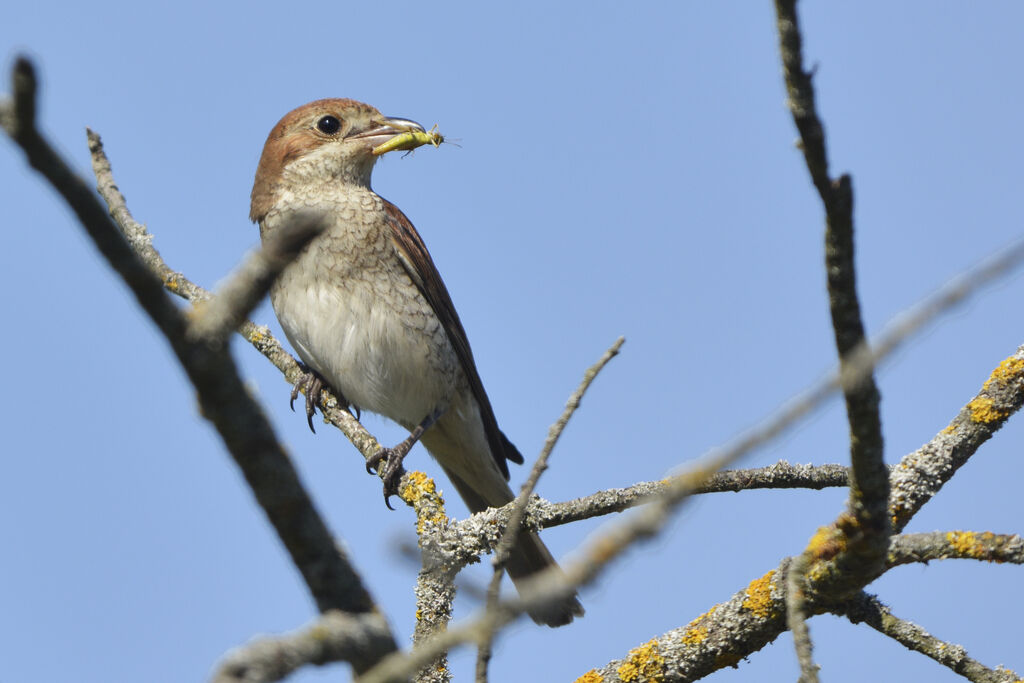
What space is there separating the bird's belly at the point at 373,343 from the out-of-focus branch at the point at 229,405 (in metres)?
3.87

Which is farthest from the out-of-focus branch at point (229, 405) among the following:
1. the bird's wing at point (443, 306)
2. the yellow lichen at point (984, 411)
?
the bird's wing at point (443, 306)

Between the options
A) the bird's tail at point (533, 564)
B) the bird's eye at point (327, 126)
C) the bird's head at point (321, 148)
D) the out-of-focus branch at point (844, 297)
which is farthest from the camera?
the bird's eye at point (327, 126)

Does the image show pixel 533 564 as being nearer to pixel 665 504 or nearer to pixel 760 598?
pixel 760 598

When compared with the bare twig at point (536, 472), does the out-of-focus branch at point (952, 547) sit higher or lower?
lower

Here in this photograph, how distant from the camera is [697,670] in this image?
116 inches

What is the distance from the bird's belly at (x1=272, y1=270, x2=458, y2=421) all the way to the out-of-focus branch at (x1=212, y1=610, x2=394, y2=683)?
3991mm

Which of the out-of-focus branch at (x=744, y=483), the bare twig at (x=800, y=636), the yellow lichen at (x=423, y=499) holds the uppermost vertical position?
the yellow lichen at (x=423, y=499)

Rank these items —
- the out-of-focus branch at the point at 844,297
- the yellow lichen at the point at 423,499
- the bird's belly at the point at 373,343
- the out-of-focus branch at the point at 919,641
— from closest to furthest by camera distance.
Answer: the out-of-focus branch at the point at 844,297 < the out-of-focus branch at the point at 919,641 < the yellow lichen at the point at 423,499 < the bird's belly at the point at 373,343

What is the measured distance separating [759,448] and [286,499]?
0.68 m

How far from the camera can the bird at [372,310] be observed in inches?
214

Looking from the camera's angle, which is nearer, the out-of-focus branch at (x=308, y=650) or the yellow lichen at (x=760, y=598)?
the out-of-focus branch at (x=308, y=650)

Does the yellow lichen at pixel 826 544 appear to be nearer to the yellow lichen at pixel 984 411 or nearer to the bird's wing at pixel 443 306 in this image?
the yellow lichen at pixel 984 411

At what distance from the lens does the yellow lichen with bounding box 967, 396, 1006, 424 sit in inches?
124

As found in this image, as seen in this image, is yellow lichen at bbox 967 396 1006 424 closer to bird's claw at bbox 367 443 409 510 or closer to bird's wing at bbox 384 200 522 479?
bird's claw at bbox 367 443 409 510
